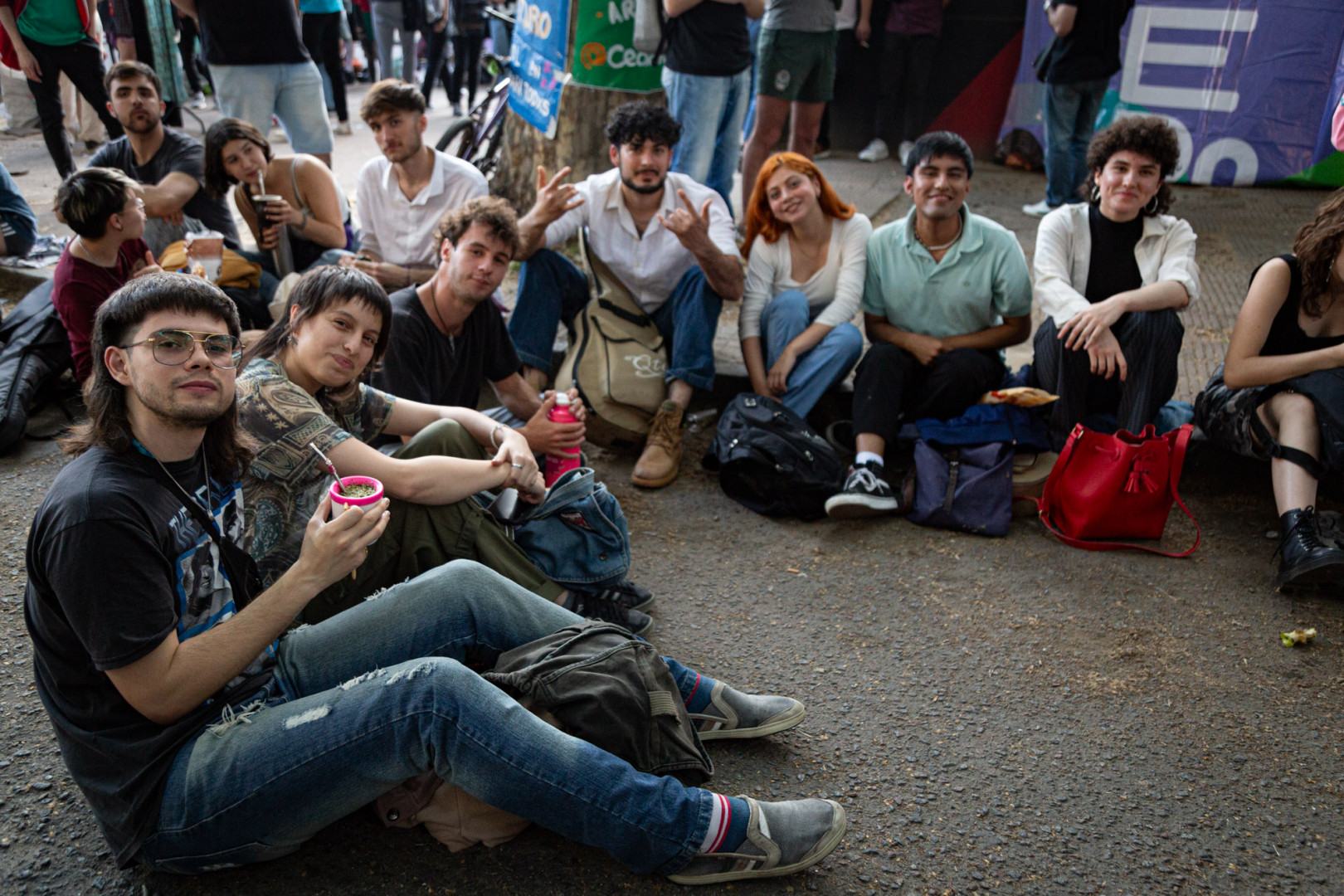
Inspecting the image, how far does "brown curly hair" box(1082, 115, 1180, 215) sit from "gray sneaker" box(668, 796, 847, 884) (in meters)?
2.76

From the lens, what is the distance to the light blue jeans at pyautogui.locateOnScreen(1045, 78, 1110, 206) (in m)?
5.86

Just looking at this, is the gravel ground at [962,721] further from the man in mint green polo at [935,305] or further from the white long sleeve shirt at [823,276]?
the white long sleeve shirt at [823,276]

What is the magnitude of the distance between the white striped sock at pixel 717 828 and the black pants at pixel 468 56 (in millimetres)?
9482

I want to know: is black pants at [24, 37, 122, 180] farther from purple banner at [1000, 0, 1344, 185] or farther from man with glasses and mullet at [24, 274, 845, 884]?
purple banner at [1000, 0, 1344, 185]

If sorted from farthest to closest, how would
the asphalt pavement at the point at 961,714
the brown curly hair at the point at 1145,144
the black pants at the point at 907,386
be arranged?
the black pants at the point at 907,386
the brown curly hair at the point at 1145,144
the asphalt pavement at the point at 961,714

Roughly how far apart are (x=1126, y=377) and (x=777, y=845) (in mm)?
2371

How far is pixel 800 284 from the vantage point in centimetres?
394

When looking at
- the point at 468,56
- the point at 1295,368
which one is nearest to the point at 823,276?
the point at 1295,368

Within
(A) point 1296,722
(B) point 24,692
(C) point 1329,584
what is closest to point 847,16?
(C) point 1329,584

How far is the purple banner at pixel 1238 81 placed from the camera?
261 inches

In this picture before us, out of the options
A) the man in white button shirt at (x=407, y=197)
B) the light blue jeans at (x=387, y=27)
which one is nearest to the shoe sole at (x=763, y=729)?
the man in white button shirt at (x=407, y=197)

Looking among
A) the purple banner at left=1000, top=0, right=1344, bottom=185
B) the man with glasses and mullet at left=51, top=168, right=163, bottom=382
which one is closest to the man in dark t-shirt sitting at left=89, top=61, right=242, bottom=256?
the man with glasses and mullet at left=51, top=168, right=163, bottom=382

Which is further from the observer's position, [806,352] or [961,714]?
[806,352]

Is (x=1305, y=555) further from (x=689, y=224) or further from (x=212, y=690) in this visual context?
(x=212, y=690)
